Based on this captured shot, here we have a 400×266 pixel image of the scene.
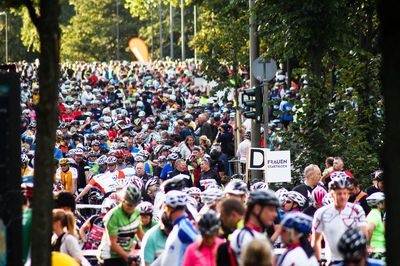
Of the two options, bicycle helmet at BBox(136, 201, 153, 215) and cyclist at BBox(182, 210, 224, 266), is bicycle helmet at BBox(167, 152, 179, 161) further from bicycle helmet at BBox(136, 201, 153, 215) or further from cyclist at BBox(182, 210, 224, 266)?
cyclist at BBox(182, 210, 224, 266)

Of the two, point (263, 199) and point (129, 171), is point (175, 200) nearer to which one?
point (263, 199)

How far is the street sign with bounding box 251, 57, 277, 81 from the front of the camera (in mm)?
19869

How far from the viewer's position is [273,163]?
16.9m

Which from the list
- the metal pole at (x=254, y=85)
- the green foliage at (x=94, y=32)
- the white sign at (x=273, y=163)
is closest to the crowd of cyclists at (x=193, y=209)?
the white sign at (x=273, y=163)

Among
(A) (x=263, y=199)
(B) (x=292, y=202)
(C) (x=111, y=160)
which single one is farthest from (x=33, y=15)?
(C) (x=111, y=160)

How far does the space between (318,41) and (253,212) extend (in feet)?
39.8

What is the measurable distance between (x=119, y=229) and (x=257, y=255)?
4063 mm

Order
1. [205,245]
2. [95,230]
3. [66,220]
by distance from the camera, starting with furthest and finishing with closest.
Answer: [95,230]
[66,220]
[205,245]

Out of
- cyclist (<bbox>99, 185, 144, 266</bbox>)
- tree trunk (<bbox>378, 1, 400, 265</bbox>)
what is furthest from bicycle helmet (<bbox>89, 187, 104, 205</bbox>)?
tree trunk (<bbox>378, 1, 400, 265</bbox>)

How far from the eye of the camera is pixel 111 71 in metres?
50.6

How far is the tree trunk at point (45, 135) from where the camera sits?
7254 millimetres

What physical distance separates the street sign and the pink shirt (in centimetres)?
1231

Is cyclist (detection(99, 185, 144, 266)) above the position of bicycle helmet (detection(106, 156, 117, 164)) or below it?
below

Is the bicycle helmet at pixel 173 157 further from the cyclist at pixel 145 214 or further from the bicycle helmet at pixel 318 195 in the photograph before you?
the cyclist at pixel 145 214
